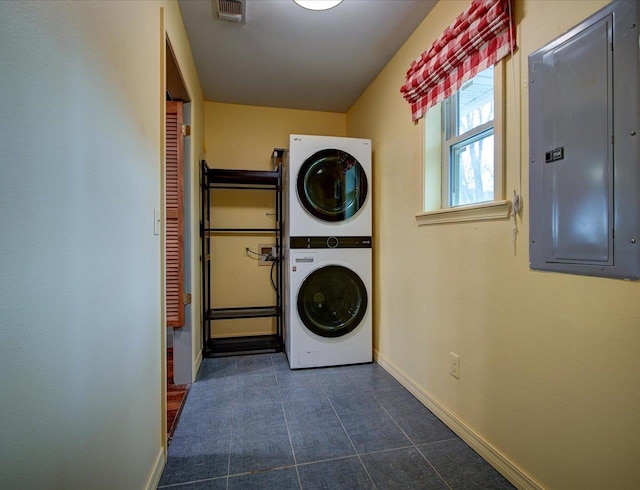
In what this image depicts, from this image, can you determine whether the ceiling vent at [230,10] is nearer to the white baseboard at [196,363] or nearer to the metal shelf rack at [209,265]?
the metal shelf rack at [209,265]

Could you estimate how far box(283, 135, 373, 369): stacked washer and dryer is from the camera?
264cm

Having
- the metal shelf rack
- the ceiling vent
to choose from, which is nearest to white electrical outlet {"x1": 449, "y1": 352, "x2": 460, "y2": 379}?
the metal shelf rack

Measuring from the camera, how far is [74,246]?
0.76 m

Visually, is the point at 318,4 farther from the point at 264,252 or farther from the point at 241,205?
the point at 264,252

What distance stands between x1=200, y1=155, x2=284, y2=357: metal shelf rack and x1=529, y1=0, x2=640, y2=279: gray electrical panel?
2.32m

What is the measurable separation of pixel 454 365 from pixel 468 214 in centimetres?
84

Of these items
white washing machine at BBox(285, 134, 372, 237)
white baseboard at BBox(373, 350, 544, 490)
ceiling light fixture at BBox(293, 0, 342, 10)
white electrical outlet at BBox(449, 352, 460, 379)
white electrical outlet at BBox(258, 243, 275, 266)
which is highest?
ceiling light fixture at BBox(293, 0, 342, 10)

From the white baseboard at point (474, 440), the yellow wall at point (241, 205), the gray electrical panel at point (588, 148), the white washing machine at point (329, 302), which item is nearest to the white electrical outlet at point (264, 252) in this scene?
the yellow wall at point (241, 205)

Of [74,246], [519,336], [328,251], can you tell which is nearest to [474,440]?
[519,336]

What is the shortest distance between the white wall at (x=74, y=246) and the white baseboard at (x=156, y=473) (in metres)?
0.02

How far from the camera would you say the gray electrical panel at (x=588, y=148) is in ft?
3.17

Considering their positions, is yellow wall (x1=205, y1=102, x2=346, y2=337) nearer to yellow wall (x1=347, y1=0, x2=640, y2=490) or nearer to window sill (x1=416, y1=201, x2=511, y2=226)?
yellow wall (x1=347, y1=0, x2=640, y2=490)

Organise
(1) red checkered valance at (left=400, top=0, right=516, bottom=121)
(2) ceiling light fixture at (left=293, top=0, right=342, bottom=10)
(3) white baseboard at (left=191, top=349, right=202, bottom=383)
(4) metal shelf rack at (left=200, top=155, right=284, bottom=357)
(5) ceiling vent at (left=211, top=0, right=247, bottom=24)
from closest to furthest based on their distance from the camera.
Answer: (1) red checkered valance at (left=400, top=0, right=516, bottom=121)
(2) ceiling light fixture at (left=293, top=0, right=342, bottom=10)
(5) ceiling vent at (left=211, top=0, right=247, bottom=24)
(3) white baseboard at (left=191, top=349, right=202, bottom=383)
(4) metal shelf rack at (left=200, top=155, right=284, bottom=357)

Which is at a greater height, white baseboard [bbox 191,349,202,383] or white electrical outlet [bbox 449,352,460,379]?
white electrical outlet [bbox 449,352,460,379]
